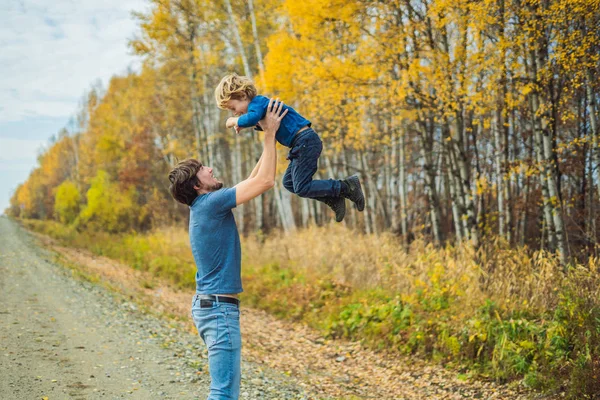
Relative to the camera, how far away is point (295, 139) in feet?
11.5

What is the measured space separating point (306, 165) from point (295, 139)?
20 cm

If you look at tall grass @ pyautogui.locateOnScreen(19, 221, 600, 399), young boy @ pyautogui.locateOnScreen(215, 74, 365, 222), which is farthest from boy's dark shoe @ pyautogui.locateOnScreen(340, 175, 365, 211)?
tall grass @ pyautogui.locateOnScreen(19, 221, 600, 399)

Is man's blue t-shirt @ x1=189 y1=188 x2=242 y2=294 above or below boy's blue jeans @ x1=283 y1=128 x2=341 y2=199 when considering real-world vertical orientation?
below

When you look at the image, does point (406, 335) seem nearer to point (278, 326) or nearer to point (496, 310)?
point (496, 310)

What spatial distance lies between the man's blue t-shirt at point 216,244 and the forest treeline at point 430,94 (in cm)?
48

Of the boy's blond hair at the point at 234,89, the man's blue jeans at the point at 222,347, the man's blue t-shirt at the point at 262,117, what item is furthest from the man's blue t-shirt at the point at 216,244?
the boy's blond hair at the point at 234,89

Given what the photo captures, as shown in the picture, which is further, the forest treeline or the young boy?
the forest treeline

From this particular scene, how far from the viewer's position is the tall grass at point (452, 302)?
234 inches

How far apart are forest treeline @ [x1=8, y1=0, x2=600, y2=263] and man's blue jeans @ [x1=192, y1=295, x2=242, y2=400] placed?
100 centimetres

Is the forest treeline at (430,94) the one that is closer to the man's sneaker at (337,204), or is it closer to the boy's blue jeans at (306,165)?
→ the boy's blue jeans at (306,165)

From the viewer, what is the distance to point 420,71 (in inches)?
348

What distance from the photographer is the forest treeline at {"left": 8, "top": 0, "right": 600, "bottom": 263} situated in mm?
7621

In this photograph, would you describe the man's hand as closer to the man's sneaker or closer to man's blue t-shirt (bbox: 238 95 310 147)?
man's blue t-shirt (bbox: 238 95 310 147)

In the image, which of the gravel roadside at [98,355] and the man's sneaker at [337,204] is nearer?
the man's sneaker at [337,204]
